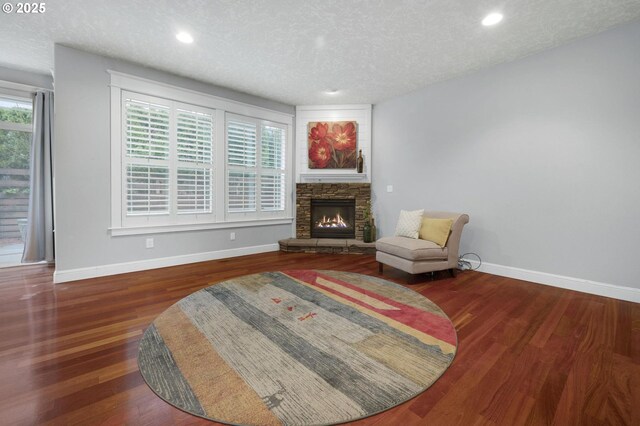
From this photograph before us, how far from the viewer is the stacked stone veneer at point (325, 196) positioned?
17.1 feet

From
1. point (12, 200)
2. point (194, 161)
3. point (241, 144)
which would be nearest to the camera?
point (12, 200)

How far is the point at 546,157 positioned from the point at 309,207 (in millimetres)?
3639

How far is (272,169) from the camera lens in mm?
5043

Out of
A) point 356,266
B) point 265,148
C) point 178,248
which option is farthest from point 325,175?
point 178,248

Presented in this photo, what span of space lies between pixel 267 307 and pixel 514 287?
2855mm

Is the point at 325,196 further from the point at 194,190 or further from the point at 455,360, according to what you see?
the point at 455,360

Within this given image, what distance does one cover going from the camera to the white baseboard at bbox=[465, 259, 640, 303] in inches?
107

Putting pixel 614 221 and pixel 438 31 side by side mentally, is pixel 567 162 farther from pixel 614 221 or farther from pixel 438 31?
pixel 438 31

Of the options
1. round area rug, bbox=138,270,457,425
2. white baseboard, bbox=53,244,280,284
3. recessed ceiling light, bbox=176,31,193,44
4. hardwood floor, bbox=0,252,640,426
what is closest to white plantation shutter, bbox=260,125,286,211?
white baseboard, bbox=53,244,280,284

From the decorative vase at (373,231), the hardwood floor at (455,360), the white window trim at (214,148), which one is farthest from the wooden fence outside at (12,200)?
the decorative vase at (373,231)

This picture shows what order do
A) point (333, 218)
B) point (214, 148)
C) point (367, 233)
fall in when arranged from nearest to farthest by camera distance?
point (214, 148)
point (367, 233)
point (333, 218)

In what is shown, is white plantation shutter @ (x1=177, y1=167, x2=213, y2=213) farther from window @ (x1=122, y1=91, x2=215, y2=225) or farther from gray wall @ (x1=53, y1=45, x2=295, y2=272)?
gray wall @ (x1=53, y1=45, x2=295, y2=272)

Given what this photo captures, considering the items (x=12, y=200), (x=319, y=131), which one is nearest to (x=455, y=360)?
(x=319, y=131)

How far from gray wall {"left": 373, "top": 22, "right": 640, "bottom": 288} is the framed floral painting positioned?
117 centimetres
